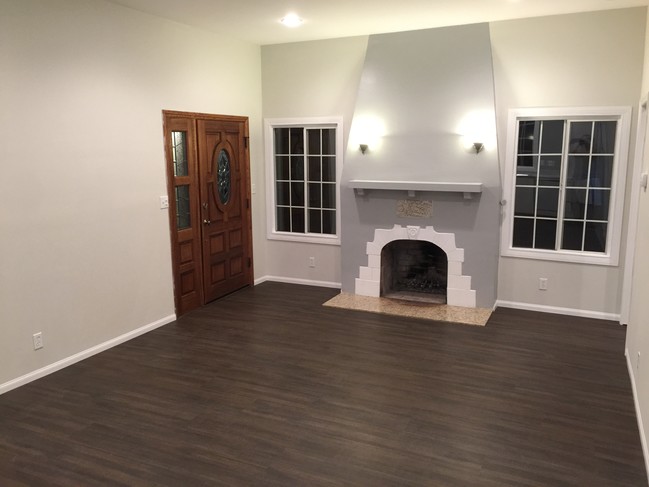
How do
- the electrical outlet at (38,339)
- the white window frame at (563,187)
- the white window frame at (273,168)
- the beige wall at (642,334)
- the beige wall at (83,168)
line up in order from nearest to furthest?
1. the beige wall at (642,334)
2. the beige wall at (83,168)
3. the electrical outlet at (38,339)
4. the white window frame at (563,187)
5. the white window frame at (273,168)

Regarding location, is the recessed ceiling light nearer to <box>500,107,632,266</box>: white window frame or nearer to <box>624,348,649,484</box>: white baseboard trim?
<box>500,107,632,266</box>: white window frame

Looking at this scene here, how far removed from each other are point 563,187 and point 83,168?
14.7 feet

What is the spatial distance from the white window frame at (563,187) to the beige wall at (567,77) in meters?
0.06

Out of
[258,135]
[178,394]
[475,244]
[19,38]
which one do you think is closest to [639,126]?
[475,244]

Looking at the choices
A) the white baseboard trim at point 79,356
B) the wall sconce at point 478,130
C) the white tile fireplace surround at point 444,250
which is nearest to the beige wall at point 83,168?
the white baseboard trim at point 79,356

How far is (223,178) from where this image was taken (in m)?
5.95

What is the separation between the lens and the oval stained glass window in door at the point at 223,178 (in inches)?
231

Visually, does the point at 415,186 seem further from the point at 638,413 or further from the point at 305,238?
the point at 638,413

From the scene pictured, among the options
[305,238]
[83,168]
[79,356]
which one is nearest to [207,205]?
[305,238]

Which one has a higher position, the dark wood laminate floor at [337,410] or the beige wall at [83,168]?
the beige wall at [83,168]

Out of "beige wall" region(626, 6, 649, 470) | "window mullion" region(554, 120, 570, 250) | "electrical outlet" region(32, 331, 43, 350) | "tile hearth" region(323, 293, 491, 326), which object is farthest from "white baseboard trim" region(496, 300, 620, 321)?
"electrical outlet" region(32, 331, 43, 350)

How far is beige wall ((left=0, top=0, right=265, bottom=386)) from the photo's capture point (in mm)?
3729

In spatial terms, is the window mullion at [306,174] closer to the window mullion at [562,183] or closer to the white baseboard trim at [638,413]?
the window mullion at [562,183]

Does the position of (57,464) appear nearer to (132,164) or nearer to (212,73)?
(132,164)
